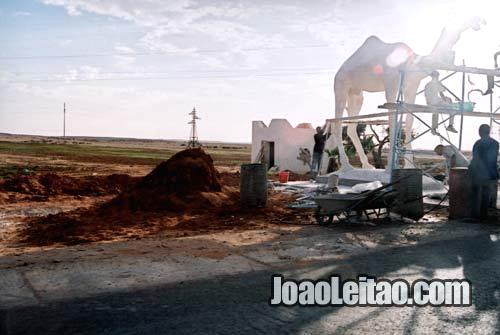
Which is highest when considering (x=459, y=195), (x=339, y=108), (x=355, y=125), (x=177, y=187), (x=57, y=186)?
(x=339, y=108)

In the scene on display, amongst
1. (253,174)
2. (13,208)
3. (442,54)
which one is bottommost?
(13,208)

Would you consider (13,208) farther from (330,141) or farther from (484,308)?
(330,141)

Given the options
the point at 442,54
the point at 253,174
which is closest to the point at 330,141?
the point at 442,54

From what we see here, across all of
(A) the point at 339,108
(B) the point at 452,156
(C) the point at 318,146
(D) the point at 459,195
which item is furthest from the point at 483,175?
(C) the point at 318,146

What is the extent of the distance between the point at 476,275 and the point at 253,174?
6717 mm

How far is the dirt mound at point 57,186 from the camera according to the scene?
15820 mm

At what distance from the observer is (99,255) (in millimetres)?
7082

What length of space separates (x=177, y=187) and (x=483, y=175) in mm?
7052

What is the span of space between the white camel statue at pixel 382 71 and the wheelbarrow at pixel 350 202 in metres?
5.33

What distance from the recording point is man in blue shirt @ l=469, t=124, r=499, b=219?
34.8 feet

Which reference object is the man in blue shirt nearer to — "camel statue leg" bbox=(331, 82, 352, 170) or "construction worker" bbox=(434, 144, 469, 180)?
"construction worker" bbox=(434, 144, 469, 180)

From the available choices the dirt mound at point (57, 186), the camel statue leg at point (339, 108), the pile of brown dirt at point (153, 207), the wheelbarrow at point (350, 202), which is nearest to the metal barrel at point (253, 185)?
the pile of brown dirt at point (153, 207)

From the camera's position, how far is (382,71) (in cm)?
1697

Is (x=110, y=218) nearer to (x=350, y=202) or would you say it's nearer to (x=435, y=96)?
(x=350, y=202)
